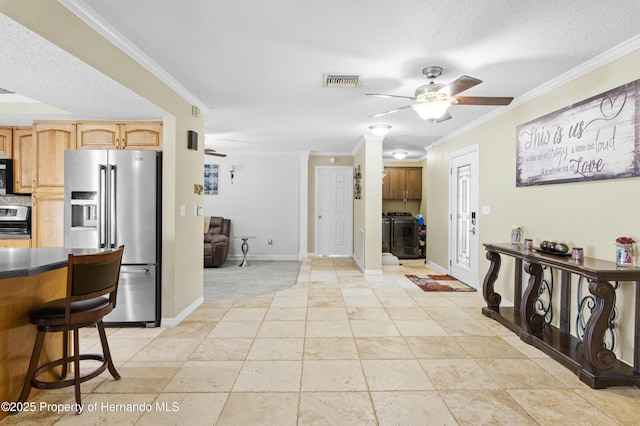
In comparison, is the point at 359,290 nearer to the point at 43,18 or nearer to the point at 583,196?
the point at 583,196

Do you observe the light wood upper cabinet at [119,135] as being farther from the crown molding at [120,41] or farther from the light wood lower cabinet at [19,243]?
the light wood lower cabinet at [19,243]

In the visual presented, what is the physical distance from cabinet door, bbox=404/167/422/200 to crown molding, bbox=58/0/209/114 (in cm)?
613

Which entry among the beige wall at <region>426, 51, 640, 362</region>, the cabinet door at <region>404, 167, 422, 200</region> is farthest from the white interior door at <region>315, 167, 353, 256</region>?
the beige wall at <region>426, 51, 640, 362</region>

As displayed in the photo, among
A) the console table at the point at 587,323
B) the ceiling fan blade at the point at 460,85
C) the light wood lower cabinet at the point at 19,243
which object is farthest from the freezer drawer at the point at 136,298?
the console table at the point at 587,323

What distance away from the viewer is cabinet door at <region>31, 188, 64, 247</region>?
359cm

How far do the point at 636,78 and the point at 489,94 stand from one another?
136 centimetres

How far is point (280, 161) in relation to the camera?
7.80m

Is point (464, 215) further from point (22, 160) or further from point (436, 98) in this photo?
point (22, 160)

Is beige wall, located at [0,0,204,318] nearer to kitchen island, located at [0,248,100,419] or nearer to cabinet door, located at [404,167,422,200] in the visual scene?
kitchen island, located at [0,248,100,419]

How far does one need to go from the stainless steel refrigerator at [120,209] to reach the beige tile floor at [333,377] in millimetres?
524

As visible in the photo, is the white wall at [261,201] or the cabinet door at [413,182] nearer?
the white wall at [261,201]

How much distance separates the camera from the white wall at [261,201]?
7.78 m

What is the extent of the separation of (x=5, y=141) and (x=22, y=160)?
0.95 ft

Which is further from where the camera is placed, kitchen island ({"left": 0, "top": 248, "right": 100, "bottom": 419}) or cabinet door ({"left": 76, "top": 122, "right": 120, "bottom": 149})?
cabinet door ({"left": 76, "top": 122, "right": 120, "bottom": 149})
